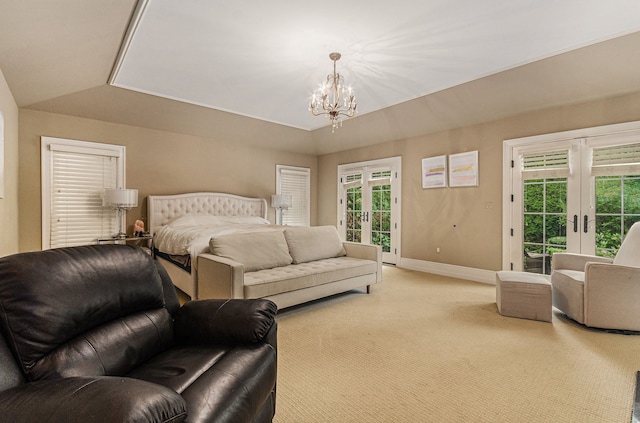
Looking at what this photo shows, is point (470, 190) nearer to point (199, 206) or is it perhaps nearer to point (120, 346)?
point (199, 206)

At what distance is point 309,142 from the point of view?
22.3 feet

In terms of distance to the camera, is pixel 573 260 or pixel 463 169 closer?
pixel 573 260

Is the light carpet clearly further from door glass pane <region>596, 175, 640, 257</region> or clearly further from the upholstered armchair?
door glass pane <region>596, 175, 640, 257</region>

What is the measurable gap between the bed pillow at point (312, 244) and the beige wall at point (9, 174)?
9.76 feet

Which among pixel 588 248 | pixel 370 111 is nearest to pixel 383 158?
pixel 370 111

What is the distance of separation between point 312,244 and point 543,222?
320 centimetres

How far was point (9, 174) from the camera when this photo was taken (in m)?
3.48

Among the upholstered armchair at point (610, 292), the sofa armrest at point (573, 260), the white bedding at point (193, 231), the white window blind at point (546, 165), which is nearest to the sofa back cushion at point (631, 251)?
the upholstered armchair at point (610, 292)

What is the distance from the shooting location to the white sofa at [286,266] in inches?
114

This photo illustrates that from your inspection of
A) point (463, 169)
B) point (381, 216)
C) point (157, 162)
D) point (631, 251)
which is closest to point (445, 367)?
point (631, 251)

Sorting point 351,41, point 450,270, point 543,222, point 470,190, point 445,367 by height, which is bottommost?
point 445,367

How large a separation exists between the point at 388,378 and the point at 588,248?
349 centimetres

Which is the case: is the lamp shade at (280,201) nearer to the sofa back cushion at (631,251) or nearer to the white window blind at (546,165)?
the white window blind at (546,165)

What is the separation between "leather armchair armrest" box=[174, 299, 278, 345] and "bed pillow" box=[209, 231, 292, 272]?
152cm
